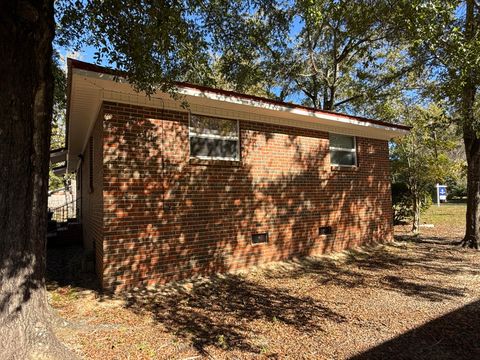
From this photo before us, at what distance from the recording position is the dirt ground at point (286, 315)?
13.4 ft

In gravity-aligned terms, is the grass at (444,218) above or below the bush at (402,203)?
below

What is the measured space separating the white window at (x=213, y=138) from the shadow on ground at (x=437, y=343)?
4.91m

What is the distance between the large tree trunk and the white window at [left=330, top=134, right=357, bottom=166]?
26.3 feet

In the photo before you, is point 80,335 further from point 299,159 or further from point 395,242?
point 395,242

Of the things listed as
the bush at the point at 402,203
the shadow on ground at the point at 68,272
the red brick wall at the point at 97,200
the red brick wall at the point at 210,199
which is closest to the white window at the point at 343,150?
the red brick wall at the point at 210,199

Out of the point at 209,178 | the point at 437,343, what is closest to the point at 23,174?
the point at 209,178

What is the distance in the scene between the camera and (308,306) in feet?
18.4

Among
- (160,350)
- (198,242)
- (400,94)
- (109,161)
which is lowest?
(160,350)

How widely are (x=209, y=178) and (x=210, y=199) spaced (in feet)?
1.46

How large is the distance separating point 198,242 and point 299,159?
3.59 meters

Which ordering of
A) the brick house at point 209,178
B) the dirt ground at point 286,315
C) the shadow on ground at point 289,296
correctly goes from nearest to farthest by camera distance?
the dirt ground at point 286,315, the shadow on ground at point 289,296, the brick house at point 209,178

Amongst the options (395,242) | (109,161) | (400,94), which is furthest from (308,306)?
(400,94)

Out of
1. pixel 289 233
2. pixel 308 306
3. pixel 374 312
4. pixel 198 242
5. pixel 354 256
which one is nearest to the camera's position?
pixel 374 312

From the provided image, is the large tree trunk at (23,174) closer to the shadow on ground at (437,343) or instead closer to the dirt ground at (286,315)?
the dirt ground at (286,315)
